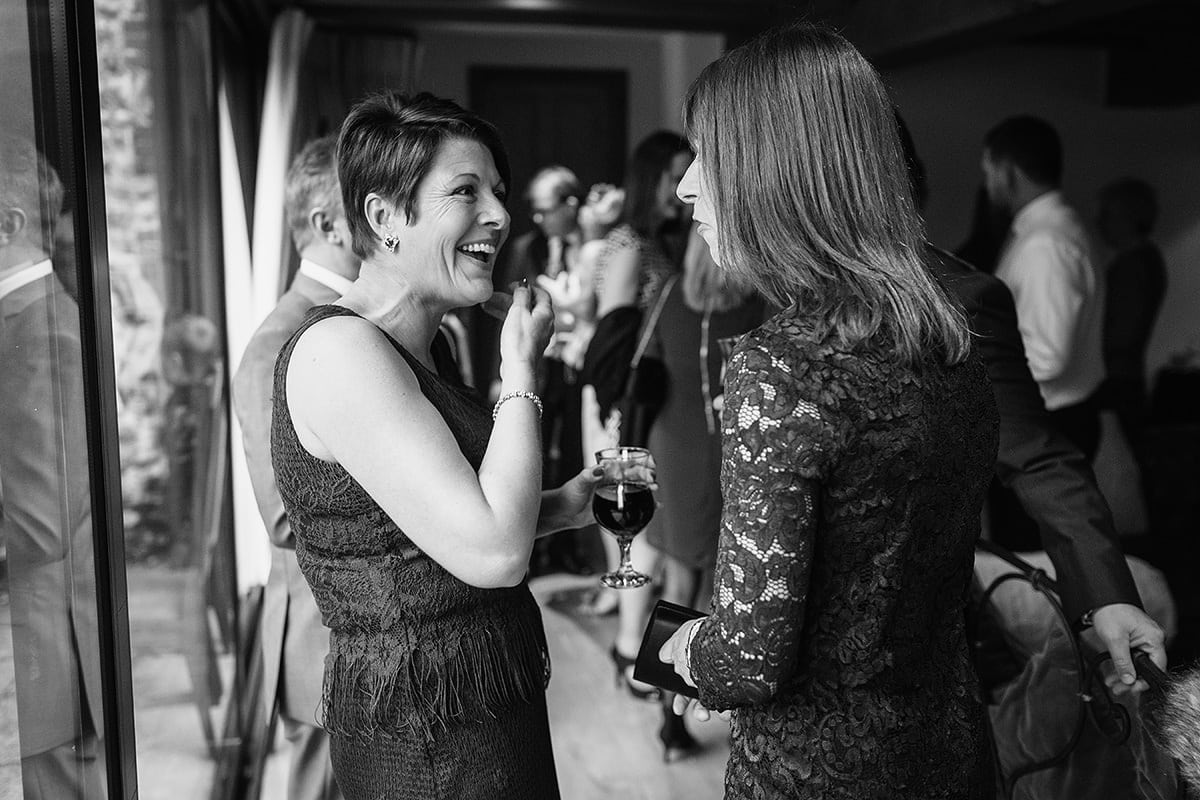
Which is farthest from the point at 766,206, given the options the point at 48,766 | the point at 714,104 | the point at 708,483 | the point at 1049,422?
the point at 708,483

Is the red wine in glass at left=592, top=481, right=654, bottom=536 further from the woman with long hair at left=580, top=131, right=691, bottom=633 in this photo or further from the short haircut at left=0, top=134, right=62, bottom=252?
the woman with long hair at left=580, top=131, right=691, bottom=633

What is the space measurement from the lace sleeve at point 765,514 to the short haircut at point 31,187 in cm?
80

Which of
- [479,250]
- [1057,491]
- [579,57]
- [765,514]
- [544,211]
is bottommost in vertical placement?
[1057,491]

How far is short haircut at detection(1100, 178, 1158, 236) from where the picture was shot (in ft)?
20.0

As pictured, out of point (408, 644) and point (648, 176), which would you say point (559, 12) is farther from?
point (408, 644)

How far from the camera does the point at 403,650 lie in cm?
139

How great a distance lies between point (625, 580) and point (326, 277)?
94 cm

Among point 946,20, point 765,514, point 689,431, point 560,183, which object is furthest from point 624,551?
point 946,20

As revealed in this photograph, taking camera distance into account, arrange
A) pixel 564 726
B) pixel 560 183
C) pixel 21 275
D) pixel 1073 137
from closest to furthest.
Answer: pixel 21 275 < pixel 564 726 < pixel 560 183 < pixel 1073 137

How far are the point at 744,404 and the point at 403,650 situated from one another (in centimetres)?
57

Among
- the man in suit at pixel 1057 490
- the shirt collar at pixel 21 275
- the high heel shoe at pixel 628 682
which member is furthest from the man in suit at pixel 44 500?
the high heel shoe at pixel 628 682

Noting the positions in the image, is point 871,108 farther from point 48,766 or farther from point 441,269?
point 48,766

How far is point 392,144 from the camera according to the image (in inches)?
57.1

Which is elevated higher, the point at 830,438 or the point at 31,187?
the point at 31,187
